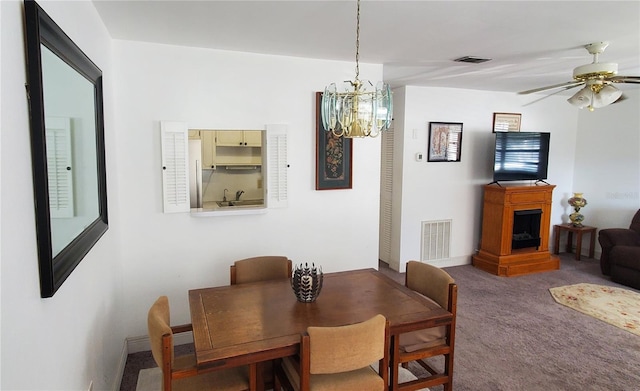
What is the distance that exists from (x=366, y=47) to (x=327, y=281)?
186 centimetres

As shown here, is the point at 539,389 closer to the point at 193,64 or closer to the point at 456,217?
the point at 456,217

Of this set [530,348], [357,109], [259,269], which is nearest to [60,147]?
[357,109]

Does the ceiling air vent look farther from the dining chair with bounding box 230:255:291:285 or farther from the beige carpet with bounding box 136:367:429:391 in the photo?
the beige carpet with bounding box 136:367:429:391

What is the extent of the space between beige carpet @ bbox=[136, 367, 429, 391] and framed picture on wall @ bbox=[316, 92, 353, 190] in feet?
5.50

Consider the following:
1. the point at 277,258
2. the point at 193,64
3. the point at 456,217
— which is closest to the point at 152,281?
the point at 277,258

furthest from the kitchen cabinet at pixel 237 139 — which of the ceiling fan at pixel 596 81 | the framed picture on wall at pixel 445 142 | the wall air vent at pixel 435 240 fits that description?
the ceiling fan at pixel 596 81

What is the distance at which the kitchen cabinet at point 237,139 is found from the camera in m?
5.14

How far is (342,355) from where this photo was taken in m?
1.84

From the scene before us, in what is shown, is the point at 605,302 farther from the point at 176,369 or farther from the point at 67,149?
the point at 67,149

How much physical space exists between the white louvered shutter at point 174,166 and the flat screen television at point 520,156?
13.2 ft

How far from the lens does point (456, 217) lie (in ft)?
18.2

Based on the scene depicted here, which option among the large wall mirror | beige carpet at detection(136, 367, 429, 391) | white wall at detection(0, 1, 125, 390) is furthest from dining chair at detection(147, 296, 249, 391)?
beige carpet at detection(136, 367, 429, 391)

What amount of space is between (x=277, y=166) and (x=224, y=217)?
2.09 feet

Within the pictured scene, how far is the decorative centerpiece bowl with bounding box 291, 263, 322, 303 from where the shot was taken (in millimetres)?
2287
